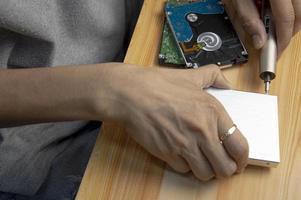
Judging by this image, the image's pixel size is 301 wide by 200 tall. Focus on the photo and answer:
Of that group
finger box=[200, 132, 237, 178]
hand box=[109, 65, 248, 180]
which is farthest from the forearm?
finger box=[200, 132, 237, 178]

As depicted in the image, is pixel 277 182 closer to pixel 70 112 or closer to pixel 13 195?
pixel 70 112

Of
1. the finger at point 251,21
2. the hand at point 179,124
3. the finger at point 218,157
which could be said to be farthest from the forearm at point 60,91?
the finger at point 251,21

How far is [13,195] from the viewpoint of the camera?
2.56ft

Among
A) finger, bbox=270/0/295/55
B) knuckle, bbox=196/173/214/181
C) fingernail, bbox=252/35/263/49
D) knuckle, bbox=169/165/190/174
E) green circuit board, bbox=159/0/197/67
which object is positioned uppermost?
finger, bbox=270/0/295/55

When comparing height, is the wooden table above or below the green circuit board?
below

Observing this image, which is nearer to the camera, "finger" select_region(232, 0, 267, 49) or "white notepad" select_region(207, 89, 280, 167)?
"white notepad" select_region(207, 89, 280, 167)

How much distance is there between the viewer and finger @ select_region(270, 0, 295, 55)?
24.5 inches

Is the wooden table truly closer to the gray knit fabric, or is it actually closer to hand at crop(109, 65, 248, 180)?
hand at crop(109, 65, 248, 180)

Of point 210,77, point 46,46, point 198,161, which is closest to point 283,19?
point 210,77

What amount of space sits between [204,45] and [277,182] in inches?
9.4

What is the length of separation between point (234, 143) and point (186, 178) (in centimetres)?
9

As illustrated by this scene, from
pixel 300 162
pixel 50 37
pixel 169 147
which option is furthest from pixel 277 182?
pixel 50 37

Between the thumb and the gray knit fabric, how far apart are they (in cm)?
22

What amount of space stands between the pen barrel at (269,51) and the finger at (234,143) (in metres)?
0.12
